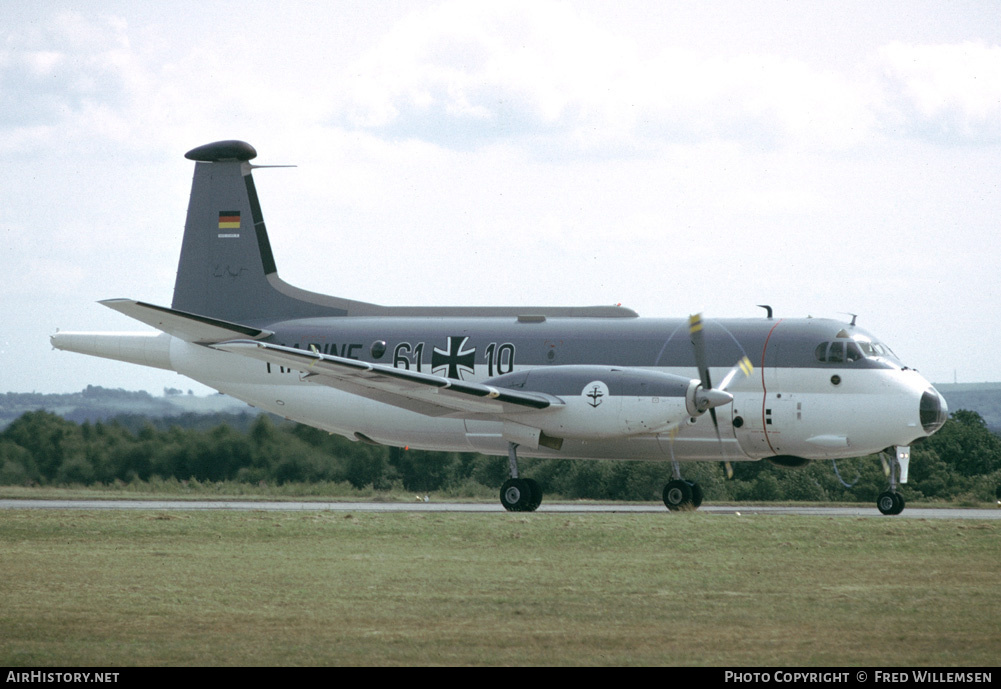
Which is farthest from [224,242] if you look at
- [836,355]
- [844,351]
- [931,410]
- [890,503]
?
[931,410]

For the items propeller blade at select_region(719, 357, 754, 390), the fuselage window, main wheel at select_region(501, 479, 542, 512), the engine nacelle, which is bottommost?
main wheel at select_region(501, 479, 542, 512)

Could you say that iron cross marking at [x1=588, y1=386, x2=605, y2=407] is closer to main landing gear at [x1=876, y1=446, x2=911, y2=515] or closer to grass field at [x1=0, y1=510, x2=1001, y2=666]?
grass field at [x1=0, y1=510, x2=1001, y2=666]

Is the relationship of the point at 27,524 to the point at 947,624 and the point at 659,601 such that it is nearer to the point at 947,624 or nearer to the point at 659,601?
the point at 659,601

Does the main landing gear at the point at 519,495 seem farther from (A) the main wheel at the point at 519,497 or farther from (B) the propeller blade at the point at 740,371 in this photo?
(B) the propeller blade at the point at 740,371

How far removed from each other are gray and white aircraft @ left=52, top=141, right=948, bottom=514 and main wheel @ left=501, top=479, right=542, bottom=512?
3 centimetres

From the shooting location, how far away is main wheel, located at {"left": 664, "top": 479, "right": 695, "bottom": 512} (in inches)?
987

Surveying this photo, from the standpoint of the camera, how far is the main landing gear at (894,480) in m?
24.4

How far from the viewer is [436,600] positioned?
1425cm

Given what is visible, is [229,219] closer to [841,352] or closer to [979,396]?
[841,352]

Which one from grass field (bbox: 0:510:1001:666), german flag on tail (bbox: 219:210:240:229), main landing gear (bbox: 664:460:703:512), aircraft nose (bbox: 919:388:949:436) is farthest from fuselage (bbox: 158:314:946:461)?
german flag on tail (bbox: 219:210:240:229)

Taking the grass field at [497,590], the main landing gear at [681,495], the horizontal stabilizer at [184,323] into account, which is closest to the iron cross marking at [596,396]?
the grass field at [497,590]
